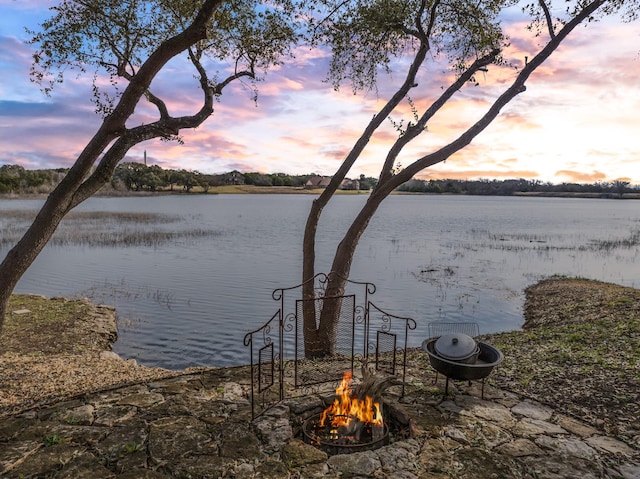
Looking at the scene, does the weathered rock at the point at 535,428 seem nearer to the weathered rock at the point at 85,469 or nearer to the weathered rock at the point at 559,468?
the weathered rock at the point at 559,468

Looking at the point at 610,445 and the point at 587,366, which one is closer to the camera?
the point at 610,445

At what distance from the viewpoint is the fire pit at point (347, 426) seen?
5863 millimetres

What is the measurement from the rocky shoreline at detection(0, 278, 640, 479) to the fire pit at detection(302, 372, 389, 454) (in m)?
0.20

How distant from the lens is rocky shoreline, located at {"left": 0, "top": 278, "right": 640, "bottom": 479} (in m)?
5.27

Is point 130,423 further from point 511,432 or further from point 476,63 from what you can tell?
point 476,63

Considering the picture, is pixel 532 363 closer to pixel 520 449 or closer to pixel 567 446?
pixel 567 446

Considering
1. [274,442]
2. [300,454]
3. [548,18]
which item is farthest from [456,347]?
[548,18]

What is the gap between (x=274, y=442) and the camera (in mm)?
5852

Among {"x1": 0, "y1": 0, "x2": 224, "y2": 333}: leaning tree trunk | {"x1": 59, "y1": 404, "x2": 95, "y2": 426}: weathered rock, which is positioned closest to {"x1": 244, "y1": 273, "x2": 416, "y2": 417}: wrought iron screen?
{"x1": 59, "y1": 404, "x2": 95, "y2": 426}: weathered rock

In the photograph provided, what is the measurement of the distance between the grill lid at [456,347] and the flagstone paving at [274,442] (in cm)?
83

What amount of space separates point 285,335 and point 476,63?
9.79m

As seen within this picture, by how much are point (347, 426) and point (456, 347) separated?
82.5 inches

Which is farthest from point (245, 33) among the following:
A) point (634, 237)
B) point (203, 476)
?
point (634, 237)

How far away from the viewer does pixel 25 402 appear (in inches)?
283
